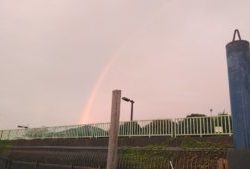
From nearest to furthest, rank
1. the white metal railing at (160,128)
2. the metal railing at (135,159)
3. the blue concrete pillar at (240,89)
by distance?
the blue concrete pillar at (240,89) < the metal railing at (135,159) < the white metal railing at (160,128)

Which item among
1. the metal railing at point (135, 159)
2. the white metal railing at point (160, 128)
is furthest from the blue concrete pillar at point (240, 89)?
the white metal railing at point (160, 128)

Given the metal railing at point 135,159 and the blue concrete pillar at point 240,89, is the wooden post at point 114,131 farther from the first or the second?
the metal railing at point 135,159

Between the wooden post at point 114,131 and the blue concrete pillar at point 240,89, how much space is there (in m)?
3.78

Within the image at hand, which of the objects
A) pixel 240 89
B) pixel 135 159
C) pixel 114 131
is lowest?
pixel 135 159

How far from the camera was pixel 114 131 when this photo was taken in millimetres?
8289

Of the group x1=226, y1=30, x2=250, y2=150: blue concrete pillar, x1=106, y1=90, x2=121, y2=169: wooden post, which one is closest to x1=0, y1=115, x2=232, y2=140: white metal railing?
x1=106, y1=90, x2=121, y2=169: wooden post

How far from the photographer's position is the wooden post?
8.30m

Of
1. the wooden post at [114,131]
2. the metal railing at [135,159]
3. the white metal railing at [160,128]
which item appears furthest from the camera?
the white metal railing at [160,128]

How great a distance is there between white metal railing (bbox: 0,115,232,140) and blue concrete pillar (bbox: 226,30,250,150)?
34.9ft

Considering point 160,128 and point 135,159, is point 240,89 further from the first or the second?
point 160,128

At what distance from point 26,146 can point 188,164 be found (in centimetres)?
1567

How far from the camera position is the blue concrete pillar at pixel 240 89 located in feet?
16.4

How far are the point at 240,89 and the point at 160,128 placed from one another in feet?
43.0

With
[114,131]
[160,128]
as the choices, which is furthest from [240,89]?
[160,128]
